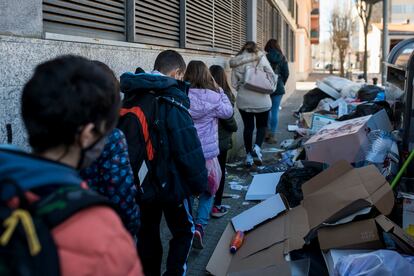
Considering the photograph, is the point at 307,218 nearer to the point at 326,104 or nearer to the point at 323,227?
the point at 323,227

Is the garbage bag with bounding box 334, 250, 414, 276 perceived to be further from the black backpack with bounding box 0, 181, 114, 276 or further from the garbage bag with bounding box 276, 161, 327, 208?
the black backpack with bounding box 0, 181, 114, 276

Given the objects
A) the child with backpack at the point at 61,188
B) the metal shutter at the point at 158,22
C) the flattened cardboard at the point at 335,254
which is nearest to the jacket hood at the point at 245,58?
the metal shutter at the point at 158,22

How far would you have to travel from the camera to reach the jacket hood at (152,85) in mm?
2914

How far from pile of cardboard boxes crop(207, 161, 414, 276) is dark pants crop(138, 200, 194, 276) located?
454 millimetres

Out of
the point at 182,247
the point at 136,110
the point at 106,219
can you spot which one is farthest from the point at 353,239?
the point at 106,219

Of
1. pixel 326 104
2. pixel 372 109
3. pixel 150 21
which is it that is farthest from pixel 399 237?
pixel 326 104

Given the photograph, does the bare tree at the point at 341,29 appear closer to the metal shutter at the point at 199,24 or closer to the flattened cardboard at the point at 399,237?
the metal shutter at the point at 199,24

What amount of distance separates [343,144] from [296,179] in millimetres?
556

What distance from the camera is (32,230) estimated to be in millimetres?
1113

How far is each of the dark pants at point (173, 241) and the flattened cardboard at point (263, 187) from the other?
2.38 m

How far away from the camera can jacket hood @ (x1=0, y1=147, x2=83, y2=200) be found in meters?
1.21

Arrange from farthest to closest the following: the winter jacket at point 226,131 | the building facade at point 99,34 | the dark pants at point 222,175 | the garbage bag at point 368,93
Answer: the garbage bag at point 368,93, the dark pants at point 222,175, the winter jacket at point 226,131, the building facade at point 99,34

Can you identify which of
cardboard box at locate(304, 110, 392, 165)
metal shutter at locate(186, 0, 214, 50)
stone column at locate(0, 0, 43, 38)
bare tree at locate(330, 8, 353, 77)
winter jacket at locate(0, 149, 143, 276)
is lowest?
cardboard box at locate(304, 110, 392, 165)

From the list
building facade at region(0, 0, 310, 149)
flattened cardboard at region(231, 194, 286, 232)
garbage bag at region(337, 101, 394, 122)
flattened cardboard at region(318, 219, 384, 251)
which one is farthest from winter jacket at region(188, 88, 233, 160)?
garbage bag at region(337, 101, 394, 122)
